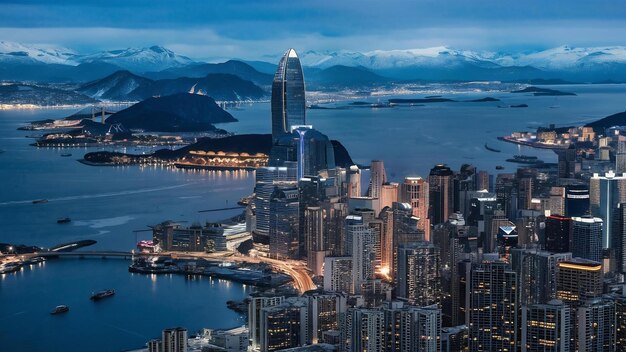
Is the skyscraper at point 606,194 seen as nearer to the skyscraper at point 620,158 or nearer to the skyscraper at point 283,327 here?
the skyscraper at point 620,158

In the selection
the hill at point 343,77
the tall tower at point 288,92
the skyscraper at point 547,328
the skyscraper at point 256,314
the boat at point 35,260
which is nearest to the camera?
the skyscraper at point 547,328

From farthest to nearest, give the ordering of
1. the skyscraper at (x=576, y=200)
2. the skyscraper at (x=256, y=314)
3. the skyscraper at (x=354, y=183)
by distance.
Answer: the skyscraper at (x=354, y=183), the skyscraper at (x=576, y=200), the skyscraper at (x=256, y=314)

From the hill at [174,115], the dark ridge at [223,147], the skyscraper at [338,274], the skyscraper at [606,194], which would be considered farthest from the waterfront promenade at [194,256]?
the hill at [174,115]

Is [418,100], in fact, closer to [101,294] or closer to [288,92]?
[288,92]

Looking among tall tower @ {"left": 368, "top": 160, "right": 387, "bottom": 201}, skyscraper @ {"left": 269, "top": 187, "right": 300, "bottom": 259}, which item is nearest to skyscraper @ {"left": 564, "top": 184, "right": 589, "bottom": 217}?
tall tower @ {"left": 368, "top": 160, "right": 387, "bottom": 201}

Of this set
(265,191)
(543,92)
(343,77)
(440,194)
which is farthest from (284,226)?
(543,92)

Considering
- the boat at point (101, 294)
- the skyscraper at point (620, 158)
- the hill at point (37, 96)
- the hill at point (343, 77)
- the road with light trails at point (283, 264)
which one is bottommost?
the boat at point (101, 294)

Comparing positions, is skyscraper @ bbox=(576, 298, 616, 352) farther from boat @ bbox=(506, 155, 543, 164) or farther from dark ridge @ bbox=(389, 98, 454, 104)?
dark ridge @ bbox=(389, 98, 454, 104)
